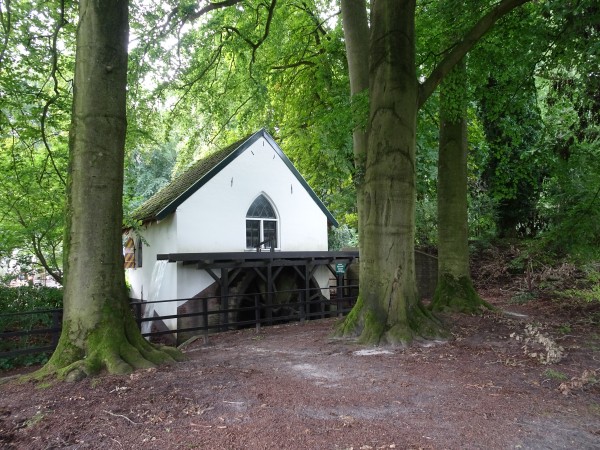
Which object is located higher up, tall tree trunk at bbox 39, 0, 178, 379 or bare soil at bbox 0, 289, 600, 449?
tall tree trunk at bbox 39, 0, 178, 379

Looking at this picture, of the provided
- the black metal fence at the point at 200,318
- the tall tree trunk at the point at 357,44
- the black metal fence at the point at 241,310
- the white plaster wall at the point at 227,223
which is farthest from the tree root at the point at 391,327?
the white plaster wall at the point at 227,223

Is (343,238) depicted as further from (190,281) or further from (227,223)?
(190,281)

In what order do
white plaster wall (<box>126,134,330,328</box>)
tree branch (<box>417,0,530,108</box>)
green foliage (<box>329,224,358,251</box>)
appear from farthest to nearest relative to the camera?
green foliage (<box>329,224,358,251</box>)
white plaster wall (<box>126,134,330,328</box>)
tree branch (<box>417,0,530,108</box>)

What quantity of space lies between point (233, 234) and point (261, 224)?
4.73 feet

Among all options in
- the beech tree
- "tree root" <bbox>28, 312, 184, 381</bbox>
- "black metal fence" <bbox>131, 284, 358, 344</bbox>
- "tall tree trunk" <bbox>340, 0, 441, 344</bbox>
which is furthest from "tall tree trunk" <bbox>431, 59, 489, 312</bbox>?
"tree root" <bbox>28, 312, 184, 381</bbox>

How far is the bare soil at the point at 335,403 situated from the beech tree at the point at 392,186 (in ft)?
2.40

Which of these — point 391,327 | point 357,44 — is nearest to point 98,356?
point 391,327

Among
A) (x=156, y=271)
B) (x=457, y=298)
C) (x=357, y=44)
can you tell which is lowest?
(x=457, y=298)

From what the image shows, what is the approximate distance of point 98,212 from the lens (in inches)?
224

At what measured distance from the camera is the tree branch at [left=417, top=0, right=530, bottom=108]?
7633 millimetres

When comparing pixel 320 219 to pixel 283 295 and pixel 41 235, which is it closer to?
pixel 283 295

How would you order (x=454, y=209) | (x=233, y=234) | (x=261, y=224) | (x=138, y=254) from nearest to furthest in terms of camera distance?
(x=454, y=209)
(x=233, y=234)
(x=261, y=224)
(x=138, y=254)

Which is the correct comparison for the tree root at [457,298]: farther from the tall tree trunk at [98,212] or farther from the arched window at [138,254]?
the arched window at [138,254]

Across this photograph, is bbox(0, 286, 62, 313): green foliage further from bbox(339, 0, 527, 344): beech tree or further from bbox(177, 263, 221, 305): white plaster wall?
bbox(339, 0, 527, 344): beech tree
